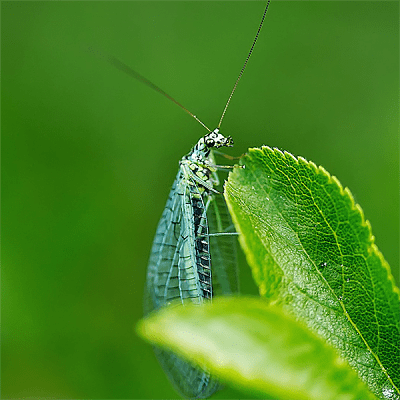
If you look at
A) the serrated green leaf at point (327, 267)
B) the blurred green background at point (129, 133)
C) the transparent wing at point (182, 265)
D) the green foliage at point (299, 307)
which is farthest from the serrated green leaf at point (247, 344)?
the blurred green background at point (129, 133)

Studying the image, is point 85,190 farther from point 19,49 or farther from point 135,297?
point 19,49

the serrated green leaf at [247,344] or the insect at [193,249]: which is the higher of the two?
the insect at [193,249]

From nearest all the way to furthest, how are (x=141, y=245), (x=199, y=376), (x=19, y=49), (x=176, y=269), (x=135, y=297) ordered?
(x=199, y=376)
(x=176, y=269)
(x=135, y=297)
(x=141, y=245)
(x=19, y=49)

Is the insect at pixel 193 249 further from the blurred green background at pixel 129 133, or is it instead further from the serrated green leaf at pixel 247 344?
the serrated green leaf at pixel 247 344

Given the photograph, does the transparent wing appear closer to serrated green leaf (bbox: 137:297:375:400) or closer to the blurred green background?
the blurred green background

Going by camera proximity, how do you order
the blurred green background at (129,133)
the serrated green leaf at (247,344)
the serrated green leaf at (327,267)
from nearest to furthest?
the serrated green leaf at (247,344)
the serrated green leaf at (327,267)
the blurred green background at (129,133)

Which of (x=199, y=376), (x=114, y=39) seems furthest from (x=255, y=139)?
(x=199, y=376)

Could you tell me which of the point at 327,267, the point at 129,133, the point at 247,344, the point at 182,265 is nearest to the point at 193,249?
the point at 182,265

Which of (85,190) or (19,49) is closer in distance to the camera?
(85,190)
